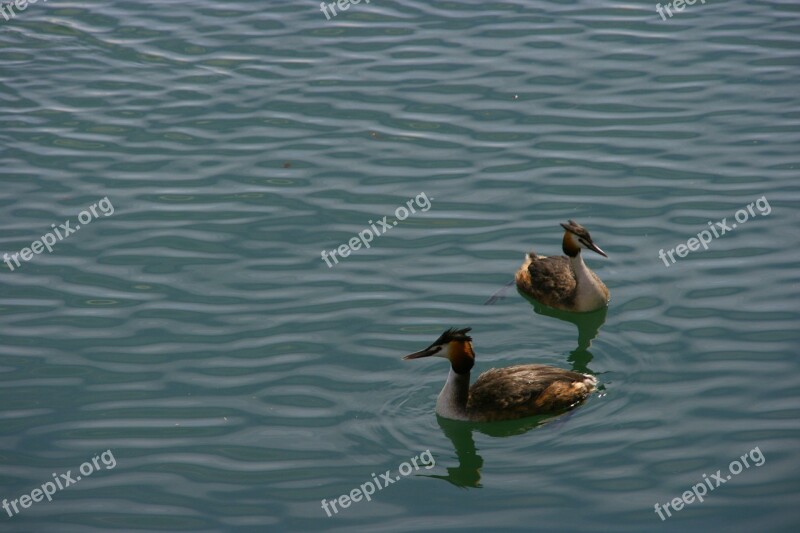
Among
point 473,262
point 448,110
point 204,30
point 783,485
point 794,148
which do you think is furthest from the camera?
point 204,30

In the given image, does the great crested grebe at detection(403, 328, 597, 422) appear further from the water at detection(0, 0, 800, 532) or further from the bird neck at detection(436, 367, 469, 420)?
the water at detection(0, 0, 800, 532)

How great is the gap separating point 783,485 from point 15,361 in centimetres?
833

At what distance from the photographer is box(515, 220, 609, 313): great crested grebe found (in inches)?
561

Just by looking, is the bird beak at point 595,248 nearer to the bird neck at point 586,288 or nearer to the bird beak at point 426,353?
the bird neck at point 586,288

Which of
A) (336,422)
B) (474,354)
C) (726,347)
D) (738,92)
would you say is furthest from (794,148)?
(336,422)

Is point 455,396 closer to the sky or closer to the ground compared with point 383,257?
closer to the ground

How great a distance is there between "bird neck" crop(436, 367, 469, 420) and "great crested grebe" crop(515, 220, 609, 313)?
8.21ft

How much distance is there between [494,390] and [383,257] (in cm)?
340

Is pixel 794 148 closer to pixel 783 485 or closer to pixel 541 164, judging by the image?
pixel 541 164

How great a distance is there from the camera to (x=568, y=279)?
14.7 m

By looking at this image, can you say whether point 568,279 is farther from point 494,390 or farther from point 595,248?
point 494,390

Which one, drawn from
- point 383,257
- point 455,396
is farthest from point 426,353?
point 383,257

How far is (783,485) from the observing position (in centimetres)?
1131

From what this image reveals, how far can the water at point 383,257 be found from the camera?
1163cm
